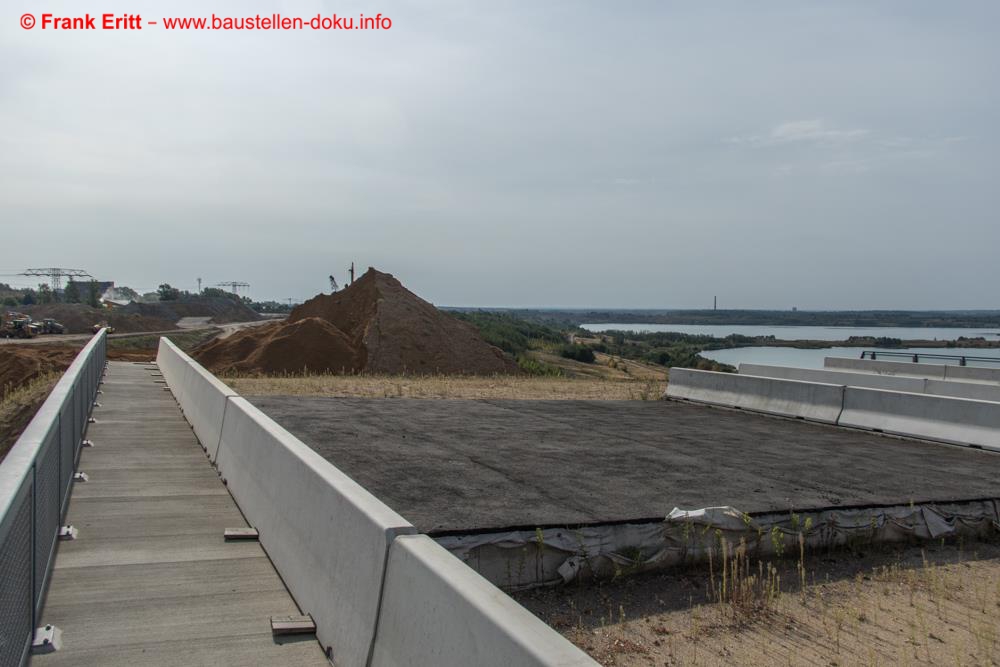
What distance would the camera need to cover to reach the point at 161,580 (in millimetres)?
5965

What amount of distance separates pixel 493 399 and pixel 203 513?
11.7 m

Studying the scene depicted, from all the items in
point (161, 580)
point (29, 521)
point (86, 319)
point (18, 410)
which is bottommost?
point (18, 410)

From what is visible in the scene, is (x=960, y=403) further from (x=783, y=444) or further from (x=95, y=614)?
(x=95, y=614)

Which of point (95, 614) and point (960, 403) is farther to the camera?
point (960, 403)

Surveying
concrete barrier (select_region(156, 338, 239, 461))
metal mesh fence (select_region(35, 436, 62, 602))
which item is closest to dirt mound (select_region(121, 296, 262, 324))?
concrete barrier (select_region(156, 338, 239, 461))

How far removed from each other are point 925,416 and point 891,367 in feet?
35.6

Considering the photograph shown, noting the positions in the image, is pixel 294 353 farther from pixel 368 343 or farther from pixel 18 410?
pixel 18 410

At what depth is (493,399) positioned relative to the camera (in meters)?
19.2

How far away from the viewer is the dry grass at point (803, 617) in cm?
564

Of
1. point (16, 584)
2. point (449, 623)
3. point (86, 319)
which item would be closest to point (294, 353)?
point (16, 584)

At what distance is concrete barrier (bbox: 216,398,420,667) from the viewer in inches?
177

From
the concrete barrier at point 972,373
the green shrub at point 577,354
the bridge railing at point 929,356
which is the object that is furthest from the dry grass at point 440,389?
the green shrub at point 577,354

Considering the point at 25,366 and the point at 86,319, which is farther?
the point at 86,319

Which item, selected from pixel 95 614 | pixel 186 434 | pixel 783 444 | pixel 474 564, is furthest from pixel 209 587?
pixel 783 444
